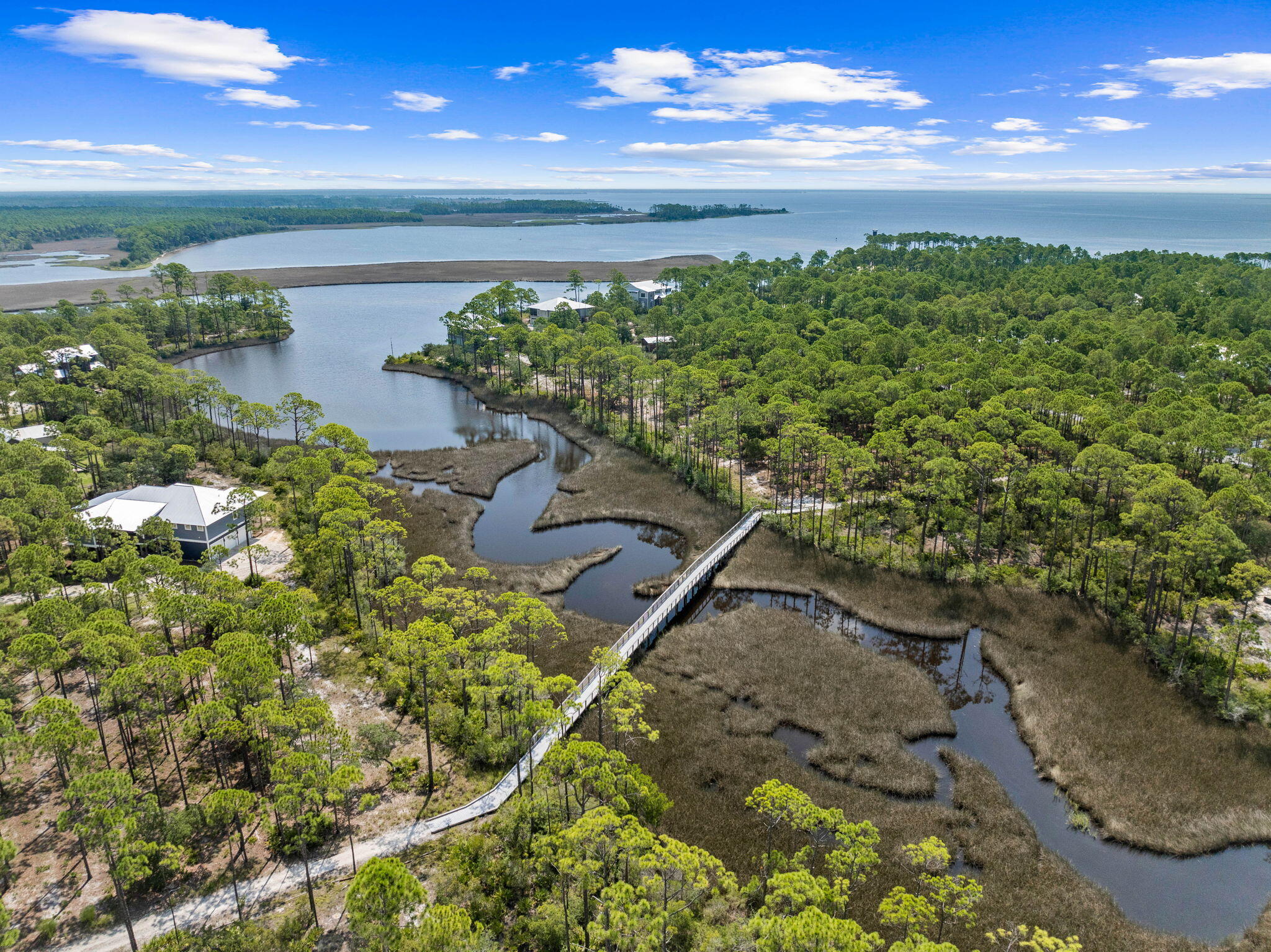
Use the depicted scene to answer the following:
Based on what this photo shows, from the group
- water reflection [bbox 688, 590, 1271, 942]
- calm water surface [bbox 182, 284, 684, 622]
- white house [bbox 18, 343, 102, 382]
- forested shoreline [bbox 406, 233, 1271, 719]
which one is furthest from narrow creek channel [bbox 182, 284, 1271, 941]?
white house [bbox 18, 343, 102, 382]

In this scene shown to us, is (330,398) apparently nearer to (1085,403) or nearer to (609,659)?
(609,659)

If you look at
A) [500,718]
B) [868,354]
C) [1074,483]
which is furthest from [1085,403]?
[500,718]

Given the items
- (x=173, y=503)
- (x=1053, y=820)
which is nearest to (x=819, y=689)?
(x=1053, y=820)

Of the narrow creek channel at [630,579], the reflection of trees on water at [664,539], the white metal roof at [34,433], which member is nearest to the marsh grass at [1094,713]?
the narrow creek channel at [630,579]

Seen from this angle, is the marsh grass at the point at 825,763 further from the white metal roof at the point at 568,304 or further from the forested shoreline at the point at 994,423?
the white metal roof at the point at 568,304

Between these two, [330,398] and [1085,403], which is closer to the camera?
[1085,403]
